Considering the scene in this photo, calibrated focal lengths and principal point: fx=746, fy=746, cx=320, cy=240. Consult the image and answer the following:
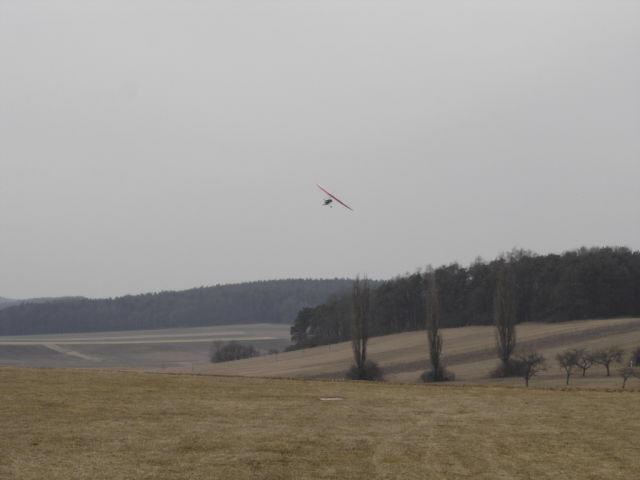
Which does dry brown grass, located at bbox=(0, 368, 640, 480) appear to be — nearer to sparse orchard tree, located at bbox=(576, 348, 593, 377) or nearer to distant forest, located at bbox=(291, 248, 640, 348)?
sparse orchard tree, located at bbox=(576, 348, 593, 377)

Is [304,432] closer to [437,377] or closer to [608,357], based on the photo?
[437,377]

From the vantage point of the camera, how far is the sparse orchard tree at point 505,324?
59.9 metres

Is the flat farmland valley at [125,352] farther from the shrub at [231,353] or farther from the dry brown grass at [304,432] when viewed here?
the dry brown grass at [304,432]

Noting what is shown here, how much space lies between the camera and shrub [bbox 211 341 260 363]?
108200mm

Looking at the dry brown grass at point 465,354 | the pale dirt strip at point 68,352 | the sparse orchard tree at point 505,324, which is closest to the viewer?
the sparse orchard tree at point 505,324

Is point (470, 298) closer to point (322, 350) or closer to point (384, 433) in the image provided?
point (322, 350)

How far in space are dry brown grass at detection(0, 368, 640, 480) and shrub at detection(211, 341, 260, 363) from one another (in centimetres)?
8227

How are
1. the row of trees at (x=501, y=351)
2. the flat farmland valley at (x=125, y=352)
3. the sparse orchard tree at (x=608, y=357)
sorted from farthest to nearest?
the flat farmland valley at (x=125, y=352) < the row of trees at (x=501, y=351) < the sparse orchard tree at (x=608, y=357)

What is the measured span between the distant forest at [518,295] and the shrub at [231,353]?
821 centimetres

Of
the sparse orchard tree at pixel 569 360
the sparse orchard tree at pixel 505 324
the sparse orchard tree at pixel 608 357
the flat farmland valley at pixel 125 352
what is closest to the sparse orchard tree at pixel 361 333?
the sparse orchard tree at pixel 505 324

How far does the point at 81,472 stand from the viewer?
43.9ft

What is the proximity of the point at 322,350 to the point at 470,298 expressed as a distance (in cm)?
2222

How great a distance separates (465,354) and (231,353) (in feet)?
148

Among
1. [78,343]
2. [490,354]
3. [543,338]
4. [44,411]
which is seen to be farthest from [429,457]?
[78,343]
